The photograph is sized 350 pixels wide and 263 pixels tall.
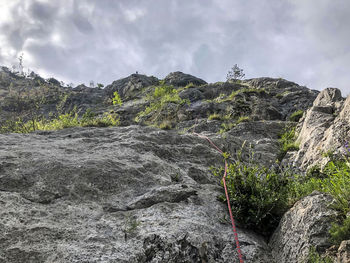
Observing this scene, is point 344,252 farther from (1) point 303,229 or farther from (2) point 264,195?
(2) point 264,195

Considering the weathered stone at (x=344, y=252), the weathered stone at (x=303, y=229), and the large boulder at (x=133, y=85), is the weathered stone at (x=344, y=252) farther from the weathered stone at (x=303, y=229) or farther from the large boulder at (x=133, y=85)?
the large boulder at (x=133, y=85)

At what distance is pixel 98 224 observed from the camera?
9.66ft

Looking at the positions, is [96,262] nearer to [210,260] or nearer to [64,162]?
[210,260]

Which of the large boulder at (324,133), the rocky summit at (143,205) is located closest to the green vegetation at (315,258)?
the rocky summit at (143,205)

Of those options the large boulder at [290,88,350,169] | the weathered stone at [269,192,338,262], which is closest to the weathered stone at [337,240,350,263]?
the weathered stone at [269,192,338,262]

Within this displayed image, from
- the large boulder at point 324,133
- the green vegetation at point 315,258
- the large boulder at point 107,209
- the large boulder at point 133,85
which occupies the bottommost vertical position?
the green vegetation at point 315,258

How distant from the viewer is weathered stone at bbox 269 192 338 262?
261 centimetres

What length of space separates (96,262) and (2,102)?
33093 millimetres

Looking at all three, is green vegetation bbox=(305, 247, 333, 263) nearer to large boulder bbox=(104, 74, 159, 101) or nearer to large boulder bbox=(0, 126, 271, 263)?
large boulder bbox=(0, 126, 271, 263)

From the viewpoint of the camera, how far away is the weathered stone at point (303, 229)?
261 cm

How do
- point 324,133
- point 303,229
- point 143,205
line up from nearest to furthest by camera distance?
1. point 303,229
2. point 143,205
3. point 324,133

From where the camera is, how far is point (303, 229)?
2.80 meters

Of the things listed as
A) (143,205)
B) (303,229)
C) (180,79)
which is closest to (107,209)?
(143,205)

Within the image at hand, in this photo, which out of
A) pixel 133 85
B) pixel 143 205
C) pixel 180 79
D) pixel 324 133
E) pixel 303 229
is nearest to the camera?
pixel 303 229
